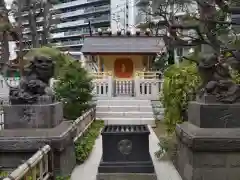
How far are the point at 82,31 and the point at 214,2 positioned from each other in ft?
208

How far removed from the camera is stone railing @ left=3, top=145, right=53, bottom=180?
3.70m

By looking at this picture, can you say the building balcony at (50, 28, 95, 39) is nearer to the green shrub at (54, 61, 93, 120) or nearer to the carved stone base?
the green shrub at (54, 61, 93, 120)

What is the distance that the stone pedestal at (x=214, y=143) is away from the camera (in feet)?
16.2

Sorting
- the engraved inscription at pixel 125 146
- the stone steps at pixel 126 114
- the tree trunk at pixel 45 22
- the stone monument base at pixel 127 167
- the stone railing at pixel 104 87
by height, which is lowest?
the stone steps at pixel 126 114

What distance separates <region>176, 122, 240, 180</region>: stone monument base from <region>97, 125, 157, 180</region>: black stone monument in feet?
2.58

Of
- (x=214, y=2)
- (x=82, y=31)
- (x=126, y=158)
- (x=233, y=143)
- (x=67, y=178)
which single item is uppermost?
(x=82, y=31)

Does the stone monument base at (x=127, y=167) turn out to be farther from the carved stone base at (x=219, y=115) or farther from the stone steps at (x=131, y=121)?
the stone steps at (x=131, y=121)

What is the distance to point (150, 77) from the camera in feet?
62.6

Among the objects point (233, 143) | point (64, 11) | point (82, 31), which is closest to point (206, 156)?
point (233, 143)

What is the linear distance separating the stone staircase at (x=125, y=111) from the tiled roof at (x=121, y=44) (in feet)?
17.9

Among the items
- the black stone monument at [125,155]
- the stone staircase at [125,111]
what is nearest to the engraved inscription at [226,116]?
the black stone monument at [125,155]

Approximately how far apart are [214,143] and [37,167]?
8.56ft

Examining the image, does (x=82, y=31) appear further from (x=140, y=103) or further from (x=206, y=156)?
(x=206, y=156)

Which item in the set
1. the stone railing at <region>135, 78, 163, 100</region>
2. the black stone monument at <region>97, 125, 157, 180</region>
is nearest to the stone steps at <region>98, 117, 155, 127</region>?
the stone railing at <region>135, 78, 163, 100</region>
